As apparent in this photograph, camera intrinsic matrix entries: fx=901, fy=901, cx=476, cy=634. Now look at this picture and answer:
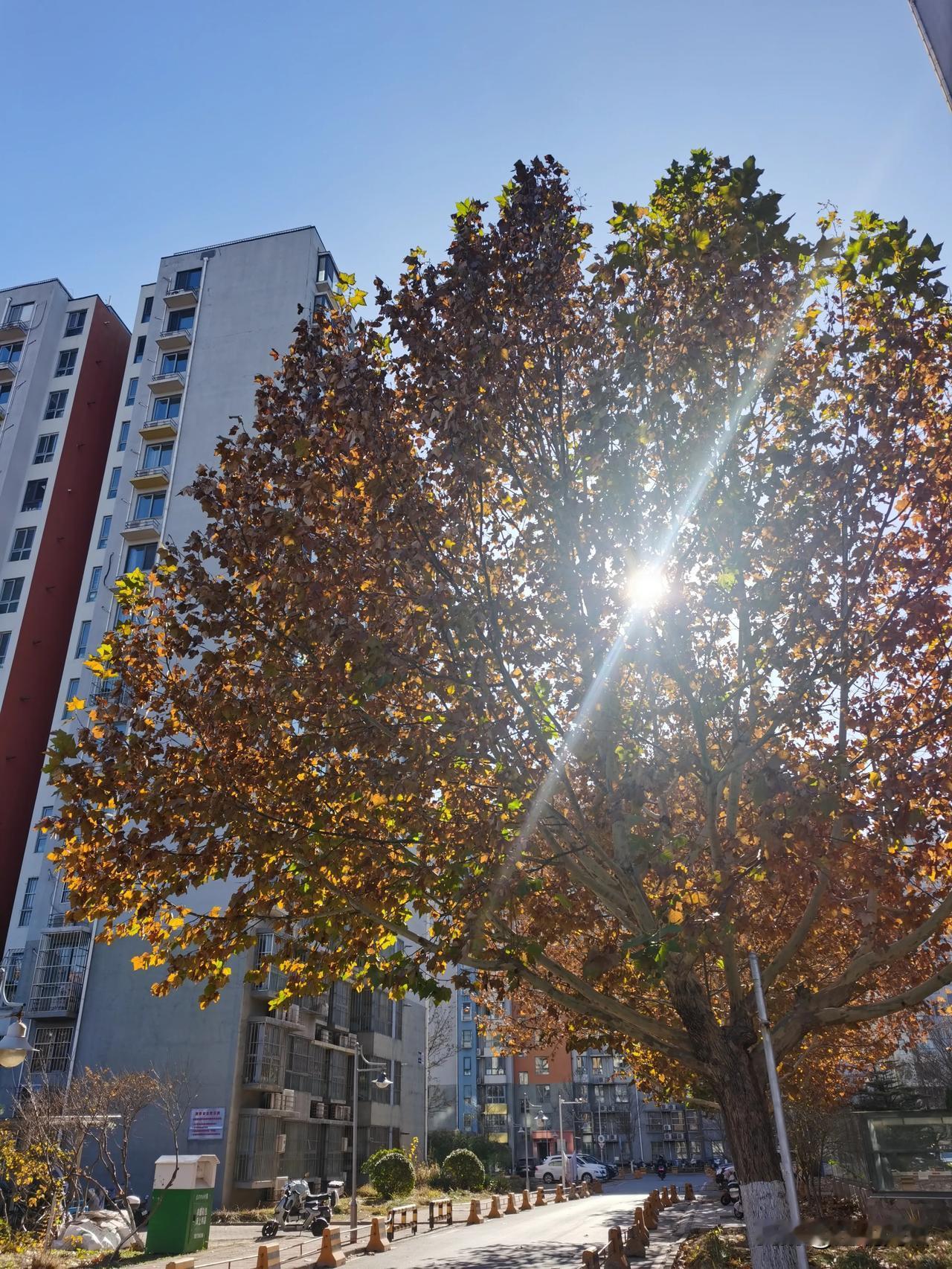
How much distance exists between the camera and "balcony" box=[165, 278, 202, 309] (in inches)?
1852

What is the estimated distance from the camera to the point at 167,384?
45.2m

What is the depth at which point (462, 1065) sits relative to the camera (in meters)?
86.8

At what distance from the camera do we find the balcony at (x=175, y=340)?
46.0 metres

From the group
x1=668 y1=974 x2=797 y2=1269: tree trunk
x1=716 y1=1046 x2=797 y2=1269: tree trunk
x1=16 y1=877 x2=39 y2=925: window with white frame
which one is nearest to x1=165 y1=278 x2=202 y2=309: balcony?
x1=16 y1=877 x2=39 y2=925: window with white frame

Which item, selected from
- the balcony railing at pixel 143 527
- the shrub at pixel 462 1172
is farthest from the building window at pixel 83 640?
the shrub at pixel 462 1172

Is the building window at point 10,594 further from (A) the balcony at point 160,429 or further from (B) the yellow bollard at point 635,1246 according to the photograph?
(B) the yellow bollard at point 635,1246

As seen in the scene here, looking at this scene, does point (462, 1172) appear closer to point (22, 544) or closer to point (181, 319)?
point (22, 544)

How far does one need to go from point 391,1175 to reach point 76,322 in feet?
150

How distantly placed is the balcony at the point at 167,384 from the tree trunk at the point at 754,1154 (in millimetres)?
43507

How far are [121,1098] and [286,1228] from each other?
6.20 meters

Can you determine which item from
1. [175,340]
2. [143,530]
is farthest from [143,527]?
[175,340]

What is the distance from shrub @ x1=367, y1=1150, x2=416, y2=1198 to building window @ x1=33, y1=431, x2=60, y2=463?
3681cm

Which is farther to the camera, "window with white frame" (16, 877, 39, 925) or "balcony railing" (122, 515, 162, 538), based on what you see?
"balcony railing" (122, 515, 162, 538)

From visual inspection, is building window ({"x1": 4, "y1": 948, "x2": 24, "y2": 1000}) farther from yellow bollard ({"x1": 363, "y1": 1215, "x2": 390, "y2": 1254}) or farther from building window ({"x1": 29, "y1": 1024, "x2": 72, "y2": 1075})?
yellow bollard ({"x1": 363, "y1": 1215, "x2": 390, "y2": 1254})
